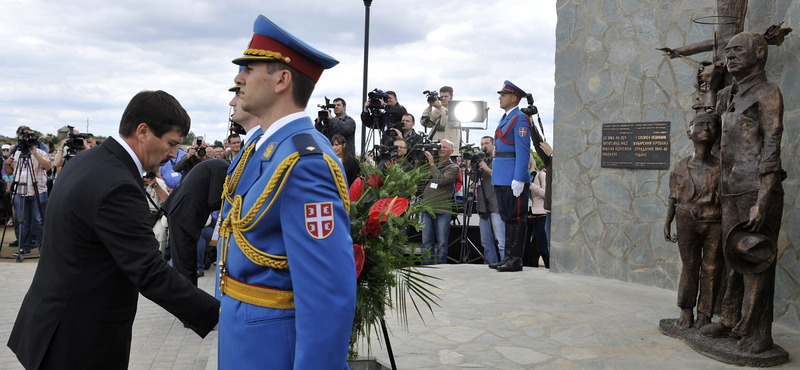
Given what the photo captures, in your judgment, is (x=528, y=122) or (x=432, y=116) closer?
(x=528, y=122)

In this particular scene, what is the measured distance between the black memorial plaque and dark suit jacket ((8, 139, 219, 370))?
5835 mm

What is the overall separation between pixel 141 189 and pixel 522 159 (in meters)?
5.89

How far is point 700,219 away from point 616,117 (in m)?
2.87

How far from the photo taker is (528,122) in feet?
26.6

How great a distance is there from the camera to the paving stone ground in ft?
15.2

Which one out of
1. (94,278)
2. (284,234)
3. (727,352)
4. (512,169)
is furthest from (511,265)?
(284,234)

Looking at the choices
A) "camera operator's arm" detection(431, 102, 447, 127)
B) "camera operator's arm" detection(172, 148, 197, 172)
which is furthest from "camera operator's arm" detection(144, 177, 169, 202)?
"camera operator's arm" detection(431, 102, 447, 127)

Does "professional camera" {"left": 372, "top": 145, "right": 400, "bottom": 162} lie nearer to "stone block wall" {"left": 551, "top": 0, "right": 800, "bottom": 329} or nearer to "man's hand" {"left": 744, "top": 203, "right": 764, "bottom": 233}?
"stone block wall" {"left": 551, "top": 0, "right": 800, "bottom": 329}

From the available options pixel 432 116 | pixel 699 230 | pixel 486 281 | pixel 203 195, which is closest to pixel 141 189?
pixel 203 195

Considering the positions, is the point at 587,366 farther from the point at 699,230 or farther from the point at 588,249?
the point at 588,249

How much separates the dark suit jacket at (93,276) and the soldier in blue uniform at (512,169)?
5902 millimetres

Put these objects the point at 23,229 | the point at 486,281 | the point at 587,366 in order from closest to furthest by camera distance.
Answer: the point at 587,366
the point at 486,281
the point at 23,229

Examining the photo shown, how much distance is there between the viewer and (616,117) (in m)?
7.59

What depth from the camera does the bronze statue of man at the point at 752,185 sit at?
439 cm
